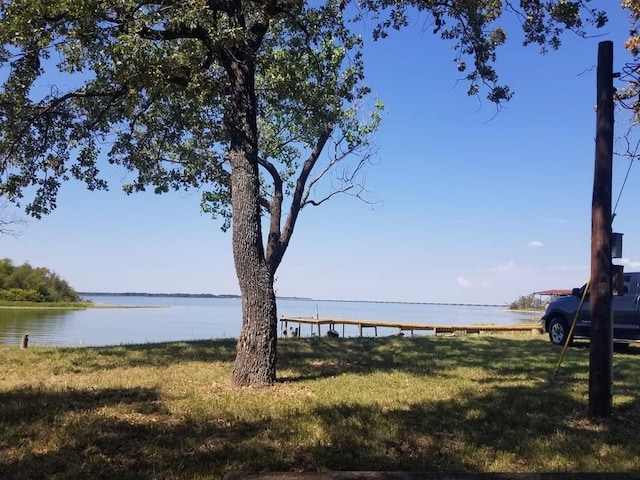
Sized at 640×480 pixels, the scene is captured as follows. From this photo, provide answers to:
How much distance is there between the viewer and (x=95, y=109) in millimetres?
11555

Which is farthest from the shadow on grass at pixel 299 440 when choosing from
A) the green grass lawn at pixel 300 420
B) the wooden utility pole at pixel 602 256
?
the wooden utility pole at pixel 602 256

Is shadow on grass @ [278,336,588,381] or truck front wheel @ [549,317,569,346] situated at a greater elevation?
truck front wheel @ [549,317,569,346]

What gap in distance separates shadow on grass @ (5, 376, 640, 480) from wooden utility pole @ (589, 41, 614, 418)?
0.41 m

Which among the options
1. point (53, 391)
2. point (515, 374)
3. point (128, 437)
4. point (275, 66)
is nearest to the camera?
point (128, 437)

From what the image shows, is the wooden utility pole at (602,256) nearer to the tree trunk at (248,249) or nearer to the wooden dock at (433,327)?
the tree trunk at (248,249)

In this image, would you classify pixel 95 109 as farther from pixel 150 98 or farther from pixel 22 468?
pixel 22 468

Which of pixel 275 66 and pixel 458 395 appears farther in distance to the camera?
pixel 275 66

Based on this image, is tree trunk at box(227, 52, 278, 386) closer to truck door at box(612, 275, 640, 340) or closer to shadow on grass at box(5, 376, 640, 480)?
shadow on grass at box(5, 376, 640, 480)

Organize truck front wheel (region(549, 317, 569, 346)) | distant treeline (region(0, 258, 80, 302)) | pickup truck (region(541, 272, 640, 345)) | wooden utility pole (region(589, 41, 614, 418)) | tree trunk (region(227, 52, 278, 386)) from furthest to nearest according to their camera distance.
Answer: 1. distant treeline (region(0, 258, 80, 302))
2. truck front wheel (region(549, 317, 569, 346))
3. pickup truck (region(541, 272, 640, 345))
4. tree trunk (region(227, 52, 278, 386))
5. wooden utility pole (region(589, 41, 614, 418))

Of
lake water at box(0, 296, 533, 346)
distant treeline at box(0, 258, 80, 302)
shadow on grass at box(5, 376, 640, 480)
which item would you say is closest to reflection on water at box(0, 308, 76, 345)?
lake water at box(0, 296, 533, 346)

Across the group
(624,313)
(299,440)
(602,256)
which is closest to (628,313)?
(624,313)

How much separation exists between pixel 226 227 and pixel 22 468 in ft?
55.4

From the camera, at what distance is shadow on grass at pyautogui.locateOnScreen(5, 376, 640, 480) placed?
15.7ft

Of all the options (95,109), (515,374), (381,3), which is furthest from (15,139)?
(515,374)
